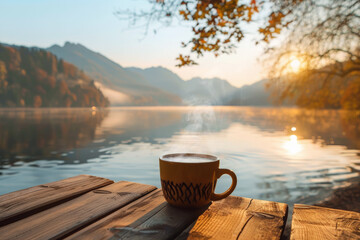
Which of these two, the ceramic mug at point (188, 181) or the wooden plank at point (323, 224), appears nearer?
the wooden plank at point (323, 224)

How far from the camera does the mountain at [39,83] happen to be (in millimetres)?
133375

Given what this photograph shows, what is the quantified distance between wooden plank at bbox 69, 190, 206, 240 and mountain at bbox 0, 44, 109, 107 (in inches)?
5846

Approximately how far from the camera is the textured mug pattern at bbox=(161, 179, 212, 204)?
4.79 ft

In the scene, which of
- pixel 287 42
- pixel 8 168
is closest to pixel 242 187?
pixel 287 42

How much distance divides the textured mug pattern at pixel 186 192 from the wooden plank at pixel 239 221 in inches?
3.6

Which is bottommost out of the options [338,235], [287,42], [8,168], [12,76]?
[8,168]

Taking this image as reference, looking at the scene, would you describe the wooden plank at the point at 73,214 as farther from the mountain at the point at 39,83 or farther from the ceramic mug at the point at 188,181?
the mountain at the point at 39,83

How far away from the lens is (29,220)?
1.31 meters

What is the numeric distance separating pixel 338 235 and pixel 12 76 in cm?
15845

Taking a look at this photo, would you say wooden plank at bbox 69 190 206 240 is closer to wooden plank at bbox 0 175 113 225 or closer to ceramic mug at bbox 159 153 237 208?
ceramic mug at bbox 159 153 237 208

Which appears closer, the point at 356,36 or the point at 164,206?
the point at 164,206

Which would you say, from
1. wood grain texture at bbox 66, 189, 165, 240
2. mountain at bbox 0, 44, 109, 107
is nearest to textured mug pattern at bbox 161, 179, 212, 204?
wood grain texture at bbox 66, 189, 165, 240

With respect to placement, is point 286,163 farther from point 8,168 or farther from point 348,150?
point 8,168

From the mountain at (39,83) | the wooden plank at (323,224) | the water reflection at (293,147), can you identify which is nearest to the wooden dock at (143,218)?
the wooden plank at (323,224)
